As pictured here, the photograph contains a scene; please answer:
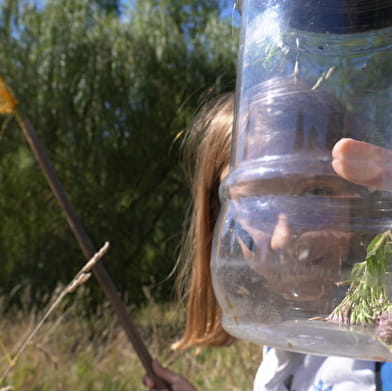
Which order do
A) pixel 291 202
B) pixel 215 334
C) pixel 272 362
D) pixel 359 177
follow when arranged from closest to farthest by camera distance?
pixel 359 177 < pixel 291 202 < pixel 272 362 < pixel 215 334

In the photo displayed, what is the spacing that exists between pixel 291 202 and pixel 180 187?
14.9ft

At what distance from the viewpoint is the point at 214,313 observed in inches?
58.4

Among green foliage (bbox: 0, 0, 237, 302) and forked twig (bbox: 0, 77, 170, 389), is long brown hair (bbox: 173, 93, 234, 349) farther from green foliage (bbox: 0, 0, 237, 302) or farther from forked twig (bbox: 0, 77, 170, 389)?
green foliage (bbox: 0, 0, 237, 302)

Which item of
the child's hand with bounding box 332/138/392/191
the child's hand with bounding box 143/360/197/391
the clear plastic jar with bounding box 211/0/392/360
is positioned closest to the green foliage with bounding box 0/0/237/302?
the child's hand with bounding box 143/360/197/391

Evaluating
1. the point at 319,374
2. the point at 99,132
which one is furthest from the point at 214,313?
the point at 99,132

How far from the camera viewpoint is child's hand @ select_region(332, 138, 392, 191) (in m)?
0.49

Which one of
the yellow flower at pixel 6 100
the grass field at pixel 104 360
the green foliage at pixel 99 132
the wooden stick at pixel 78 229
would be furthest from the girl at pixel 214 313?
the green foliage at pixel 99 132

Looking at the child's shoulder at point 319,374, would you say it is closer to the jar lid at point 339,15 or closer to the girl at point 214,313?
the girl at point 214,313

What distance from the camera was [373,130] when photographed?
0.64m

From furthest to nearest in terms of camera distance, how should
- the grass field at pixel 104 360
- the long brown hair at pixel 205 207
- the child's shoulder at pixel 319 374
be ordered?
the grass field at pixel 104 360, the long brown hair at pixel 205 207, the child's shoulder at pixel 319 374

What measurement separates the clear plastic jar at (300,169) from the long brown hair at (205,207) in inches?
23.6

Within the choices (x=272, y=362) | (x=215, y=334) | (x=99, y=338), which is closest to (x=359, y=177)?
(x=272, y=362)

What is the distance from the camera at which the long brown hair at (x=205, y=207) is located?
4.33 feet

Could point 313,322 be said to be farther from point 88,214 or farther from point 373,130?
point 88,214
